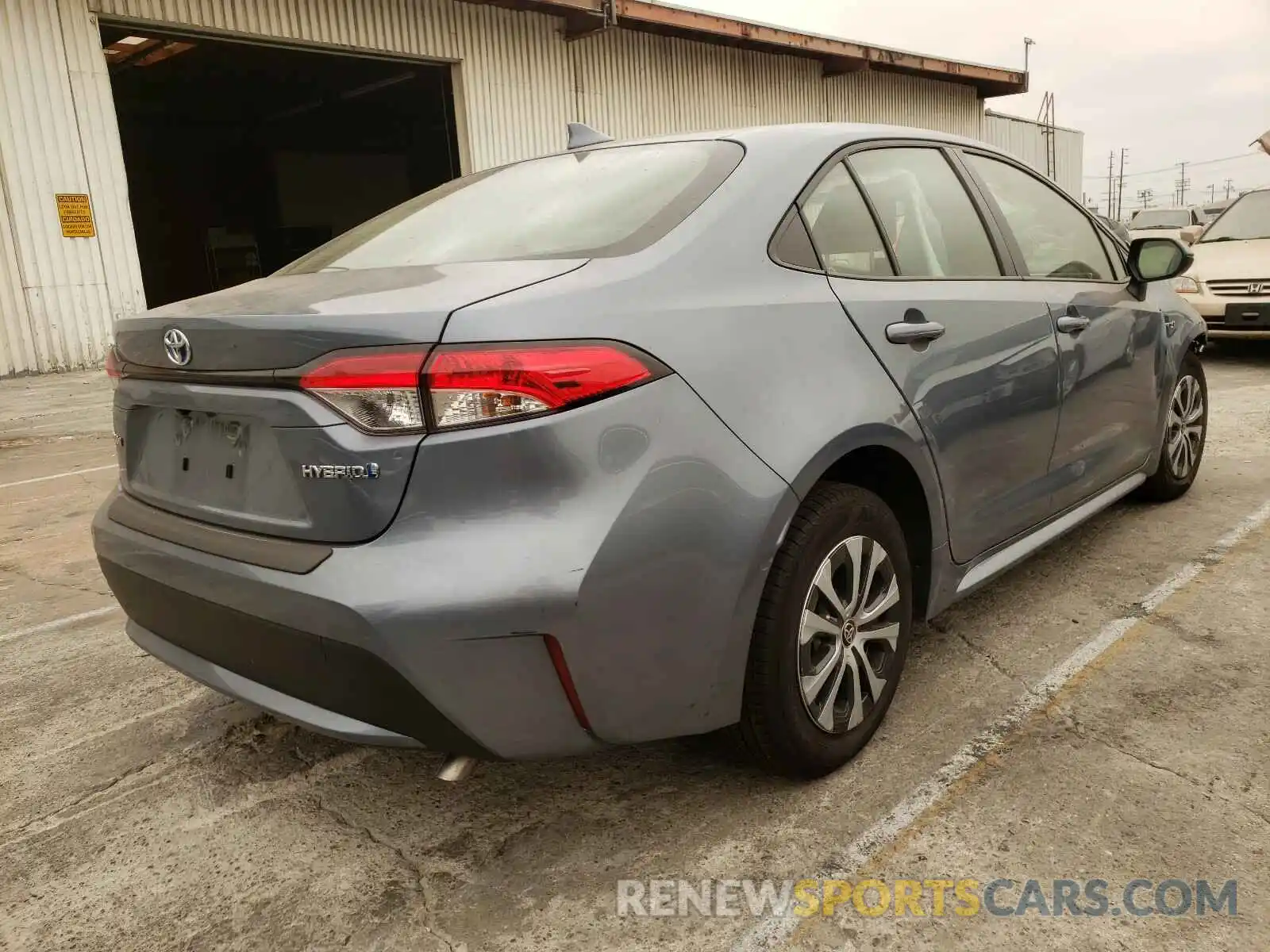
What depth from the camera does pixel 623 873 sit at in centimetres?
200

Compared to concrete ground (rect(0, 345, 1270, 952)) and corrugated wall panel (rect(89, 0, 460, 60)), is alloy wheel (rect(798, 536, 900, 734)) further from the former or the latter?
corrugated wall panel (rect(89, 0, 460, 60))

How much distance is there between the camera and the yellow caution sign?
10.4 metres

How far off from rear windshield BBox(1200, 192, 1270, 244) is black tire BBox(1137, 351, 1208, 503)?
20.7ft

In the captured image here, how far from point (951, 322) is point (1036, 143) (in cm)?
2773

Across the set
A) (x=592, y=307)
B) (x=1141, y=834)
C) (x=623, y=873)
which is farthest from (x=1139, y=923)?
(x=592, y=307)

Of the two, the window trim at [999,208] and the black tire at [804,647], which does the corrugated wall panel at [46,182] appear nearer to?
the window trim at [999,208]

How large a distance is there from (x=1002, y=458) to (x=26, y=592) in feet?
12.6

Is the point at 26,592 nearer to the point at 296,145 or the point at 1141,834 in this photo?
the point at 1141,834

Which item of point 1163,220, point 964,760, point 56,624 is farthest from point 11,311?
point 1163,220

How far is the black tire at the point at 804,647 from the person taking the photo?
2.04m

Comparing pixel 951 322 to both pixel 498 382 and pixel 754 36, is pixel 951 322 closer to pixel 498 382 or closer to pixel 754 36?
pixel 498 382

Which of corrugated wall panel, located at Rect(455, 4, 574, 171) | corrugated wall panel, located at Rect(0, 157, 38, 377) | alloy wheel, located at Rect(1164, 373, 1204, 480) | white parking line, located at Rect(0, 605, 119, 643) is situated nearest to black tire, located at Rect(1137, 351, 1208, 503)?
alloy wheel, located at Rect(1164, 373, 1204, 480)

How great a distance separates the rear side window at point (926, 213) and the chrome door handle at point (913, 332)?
18cm

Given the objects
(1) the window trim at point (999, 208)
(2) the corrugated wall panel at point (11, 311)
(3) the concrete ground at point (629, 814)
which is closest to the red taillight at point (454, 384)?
(3) the concrete ground at point (629, 814)
